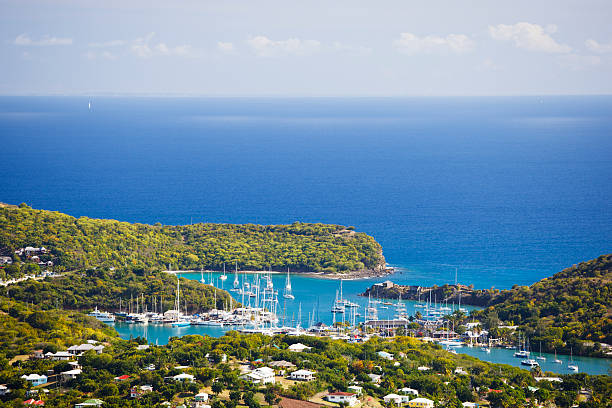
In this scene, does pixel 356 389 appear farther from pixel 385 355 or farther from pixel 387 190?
pixel 387 190

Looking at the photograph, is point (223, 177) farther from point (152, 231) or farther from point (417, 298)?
point (417, 298)

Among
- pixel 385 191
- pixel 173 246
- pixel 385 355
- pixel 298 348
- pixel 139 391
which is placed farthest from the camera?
pixel 385 191

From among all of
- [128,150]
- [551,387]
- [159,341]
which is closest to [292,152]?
[128,150]

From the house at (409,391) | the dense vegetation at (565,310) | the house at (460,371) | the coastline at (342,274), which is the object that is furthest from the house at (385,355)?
the coastline at (342,274)

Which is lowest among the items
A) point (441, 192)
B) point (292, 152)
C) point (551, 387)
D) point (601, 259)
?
point (551, 387)

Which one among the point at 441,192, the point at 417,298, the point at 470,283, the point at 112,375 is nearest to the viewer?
the point at 112,375

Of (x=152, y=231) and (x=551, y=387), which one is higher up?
(x=152, y=231)

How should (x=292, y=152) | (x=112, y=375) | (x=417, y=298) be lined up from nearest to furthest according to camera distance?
(x=112, y=375)
(x=417, y=298)
(x=292, y=152)

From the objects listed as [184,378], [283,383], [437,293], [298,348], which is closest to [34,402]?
[184,378]
